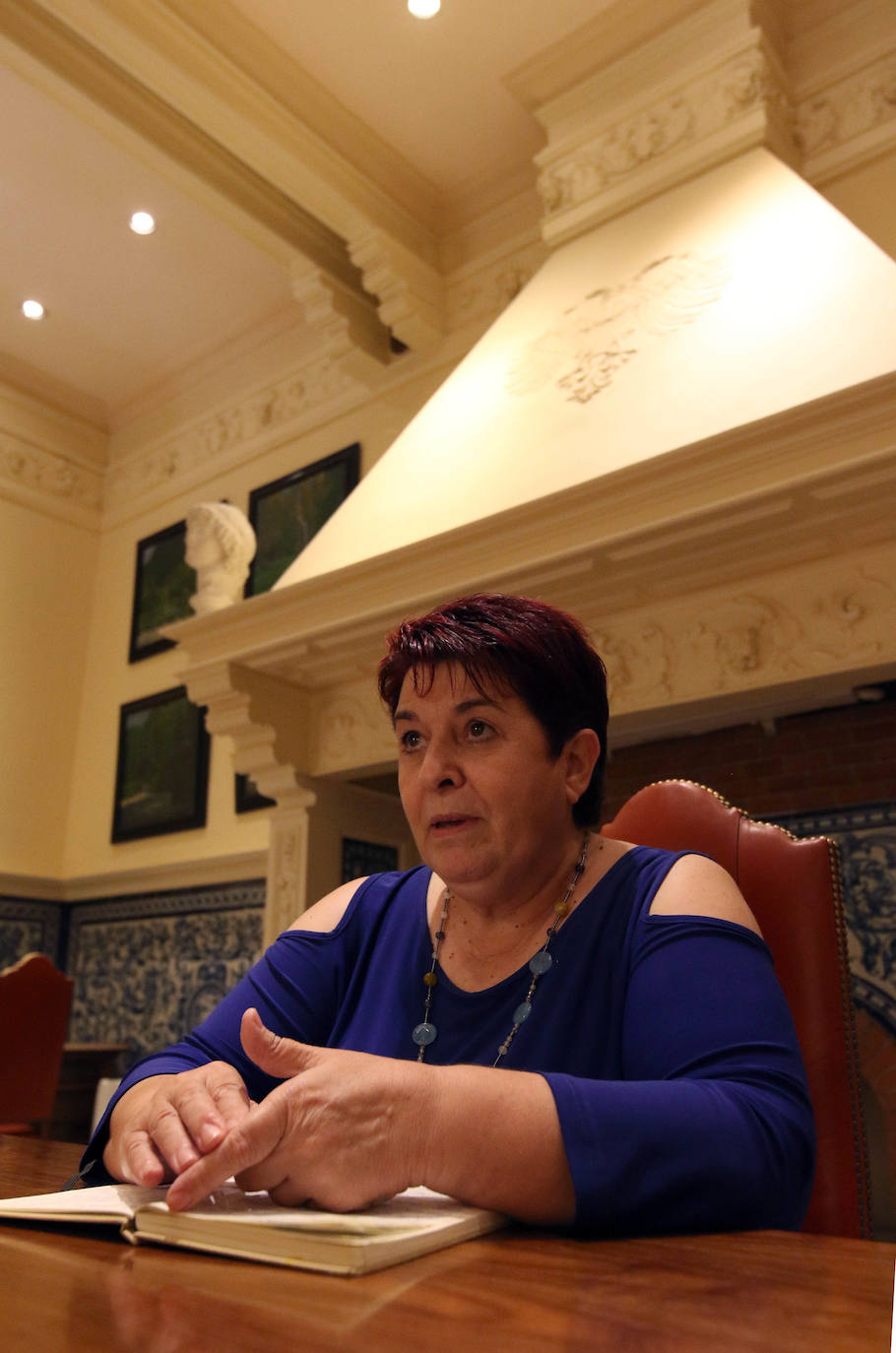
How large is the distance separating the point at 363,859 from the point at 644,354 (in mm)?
2201

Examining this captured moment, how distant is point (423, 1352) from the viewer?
475 millimetres

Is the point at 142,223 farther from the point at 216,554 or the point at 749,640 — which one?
the point at 749,640

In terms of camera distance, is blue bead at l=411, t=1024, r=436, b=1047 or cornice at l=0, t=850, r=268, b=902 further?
cornice at l=0, t=850, r=268, b=902

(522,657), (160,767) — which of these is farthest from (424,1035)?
(160,767)

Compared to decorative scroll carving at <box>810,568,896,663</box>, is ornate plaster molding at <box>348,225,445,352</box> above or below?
above

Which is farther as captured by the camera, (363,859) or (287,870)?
(363,859)

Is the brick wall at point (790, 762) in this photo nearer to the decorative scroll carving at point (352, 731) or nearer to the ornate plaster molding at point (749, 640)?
the ornate plaster molding at point (749, 640)

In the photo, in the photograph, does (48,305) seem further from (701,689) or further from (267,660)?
(701,689)

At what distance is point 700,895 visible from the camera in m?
1.06

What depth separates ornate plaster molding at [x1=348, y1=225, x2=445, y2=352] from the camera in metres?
4.73

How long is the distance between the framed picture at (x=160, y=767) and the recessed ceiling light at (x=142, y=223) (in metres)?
2.37

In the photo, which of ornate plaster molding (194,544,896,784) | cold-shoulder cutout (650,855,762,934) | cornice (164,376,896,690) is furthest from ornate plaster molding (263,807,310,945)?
cold-shoulder cutout (650,855,762,934)

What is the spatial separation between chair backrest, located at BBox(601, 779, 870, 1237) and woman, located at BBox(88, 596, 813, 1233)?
25cm

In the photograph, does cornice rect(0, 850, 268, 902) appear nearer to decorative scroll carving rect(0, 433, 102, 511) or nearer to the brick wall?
the brick wall
